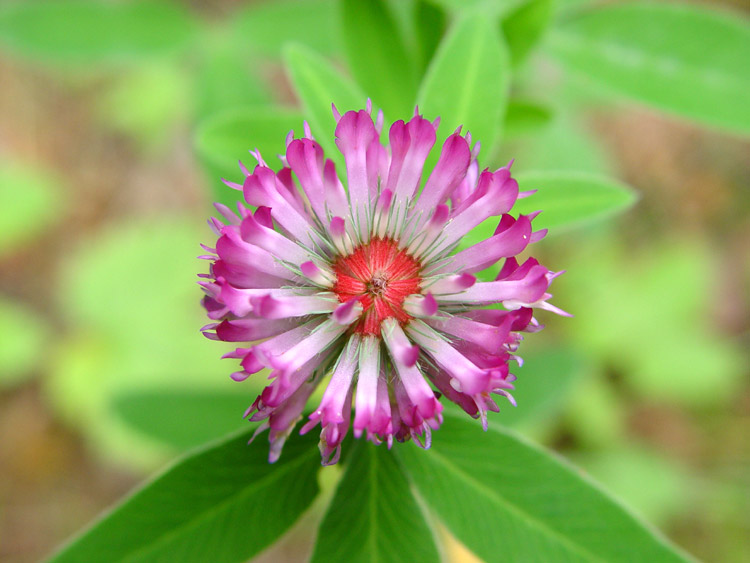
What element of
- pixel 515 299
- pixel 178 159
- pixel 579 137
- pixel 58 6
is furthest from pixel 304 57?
pixel 178 159

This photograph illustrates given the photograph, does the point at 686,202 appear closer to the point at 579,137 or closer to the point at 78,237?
the point at 579,137

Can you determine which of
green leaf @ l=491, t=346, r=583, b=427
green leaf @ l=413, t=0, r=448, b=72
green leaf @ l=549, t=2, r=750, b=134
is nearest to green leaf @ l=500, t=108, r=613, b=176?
green leaf @ l=491, t=346, r=583, b=427

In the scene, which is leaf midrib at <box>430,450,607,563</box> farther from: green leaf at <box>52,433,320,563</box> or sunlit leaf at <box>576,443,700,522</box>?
sunlit leaf at <box>576,443,700,522</box>

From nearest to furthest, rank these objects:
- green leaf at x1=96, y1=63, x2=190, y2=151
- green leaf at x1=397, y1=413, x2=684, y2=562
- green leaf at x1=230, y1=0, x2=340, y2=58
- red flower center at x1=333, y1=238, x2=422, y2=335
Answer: red flower center at x1=333, y1=238, x2=422, y2=335, green leaf at x1=397, y1=413, x2=684, y2=562, green leaf at x1=230, y1=0, x2=340, y2=58, green leaf at x1=96, y1=63, x2=190, y2=151

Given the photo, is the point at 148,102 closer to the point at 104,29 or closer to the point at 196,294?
the point at 196,294

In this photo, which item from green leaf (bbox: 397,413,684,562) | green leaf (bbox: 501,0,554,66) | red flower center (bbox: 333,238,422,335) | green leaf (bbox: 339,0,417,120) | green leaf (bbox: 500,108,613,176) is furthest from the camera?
green leaf (bbox: 500,108,613,176)

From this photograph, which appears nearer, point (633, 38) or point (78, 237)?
point (633, 38)
